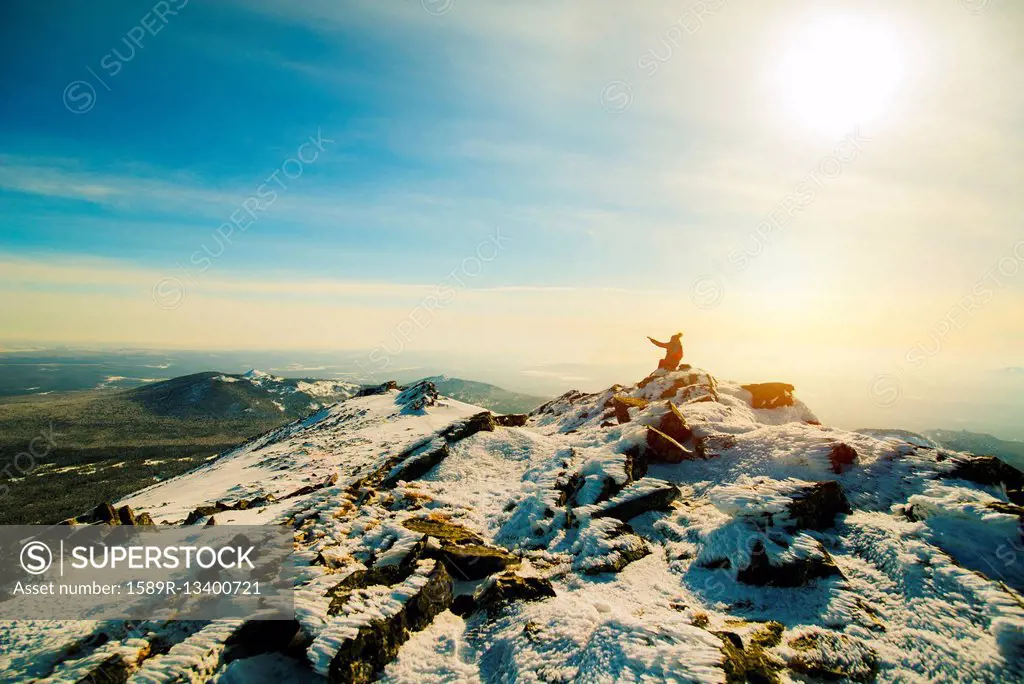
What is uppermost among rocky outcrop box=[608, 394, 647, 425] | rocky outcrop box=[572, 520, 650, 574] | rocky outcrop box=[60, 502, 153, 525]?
rocky outcrop box=[608, 394, 647, 425]

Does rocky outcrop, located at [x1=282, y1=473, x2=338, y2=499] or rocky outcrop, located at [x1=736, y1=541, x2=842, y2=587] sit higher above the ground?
rocky outcrop, located at [x1=736, y1=541, x2=842, y2=587]

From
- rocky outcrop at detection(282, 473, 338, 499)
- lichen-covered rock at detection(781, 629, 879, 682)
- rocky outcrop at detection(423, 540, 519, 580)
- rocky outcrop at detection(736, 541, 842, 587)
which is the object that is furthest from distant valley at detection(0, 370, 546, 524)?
lichen-covered rock at detection(781, 629, 879, 682)

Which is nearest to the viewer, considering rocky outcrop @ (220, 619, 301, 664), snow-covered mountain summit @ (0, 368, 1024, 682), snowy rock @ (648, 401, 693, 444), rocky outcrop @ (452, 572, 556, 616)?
snow-covered mountain summit @ (0, 368, 1024, 682)

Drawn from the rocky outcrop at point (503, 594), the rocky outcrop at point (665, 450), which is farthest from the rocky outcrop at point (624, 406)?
the rocky outcrop at point (503, 594)

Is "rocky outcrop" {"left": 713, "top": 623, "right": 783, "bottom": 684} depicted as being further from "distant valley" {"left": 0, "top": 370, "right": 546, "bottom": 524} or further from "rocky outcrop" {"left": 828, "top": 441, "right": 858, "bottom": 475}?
"distant valley" {"left": 0, "top": 370, "right": 546, "bottom": 524}

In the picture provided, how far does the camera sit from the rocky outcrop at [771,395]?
30703mm

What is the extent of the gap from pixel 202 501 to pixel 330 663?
21442 millimetres

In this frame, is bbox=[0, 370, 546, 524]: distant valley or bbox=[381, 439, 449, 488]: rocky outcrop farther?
bbox=[0, 370, 546, 524]: distant valley

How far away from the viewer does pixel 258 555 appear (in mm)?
13359

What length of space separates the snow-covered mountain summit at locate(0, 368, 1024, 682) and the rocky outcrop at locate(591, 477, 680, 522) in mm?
85

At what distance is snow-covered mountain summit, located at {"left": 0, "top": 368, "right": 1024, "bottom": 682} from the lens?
356 inches

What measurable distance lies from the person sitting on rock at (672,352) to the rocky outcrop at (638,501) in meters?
23.9

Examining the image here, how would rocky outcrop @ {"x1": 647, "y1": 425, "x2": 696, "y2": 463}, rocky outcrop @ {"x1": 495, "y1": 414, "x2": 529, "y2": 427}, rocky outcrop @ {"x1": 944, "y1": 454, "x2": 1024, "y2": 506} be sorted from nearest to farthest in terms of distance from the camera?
rocky outcrop @ {"x1": 944, "y1": 454, "x2": 1024, "y2": 506}, rocky outcrop @ {"x1": 647, "y1": 425, "x2": 696, "y2": 463}, rocky outcrop @ {"x1": 495, "y1": 414, "x2": 529, "y2": 427}

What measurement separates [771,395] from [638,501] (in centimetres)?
2068
